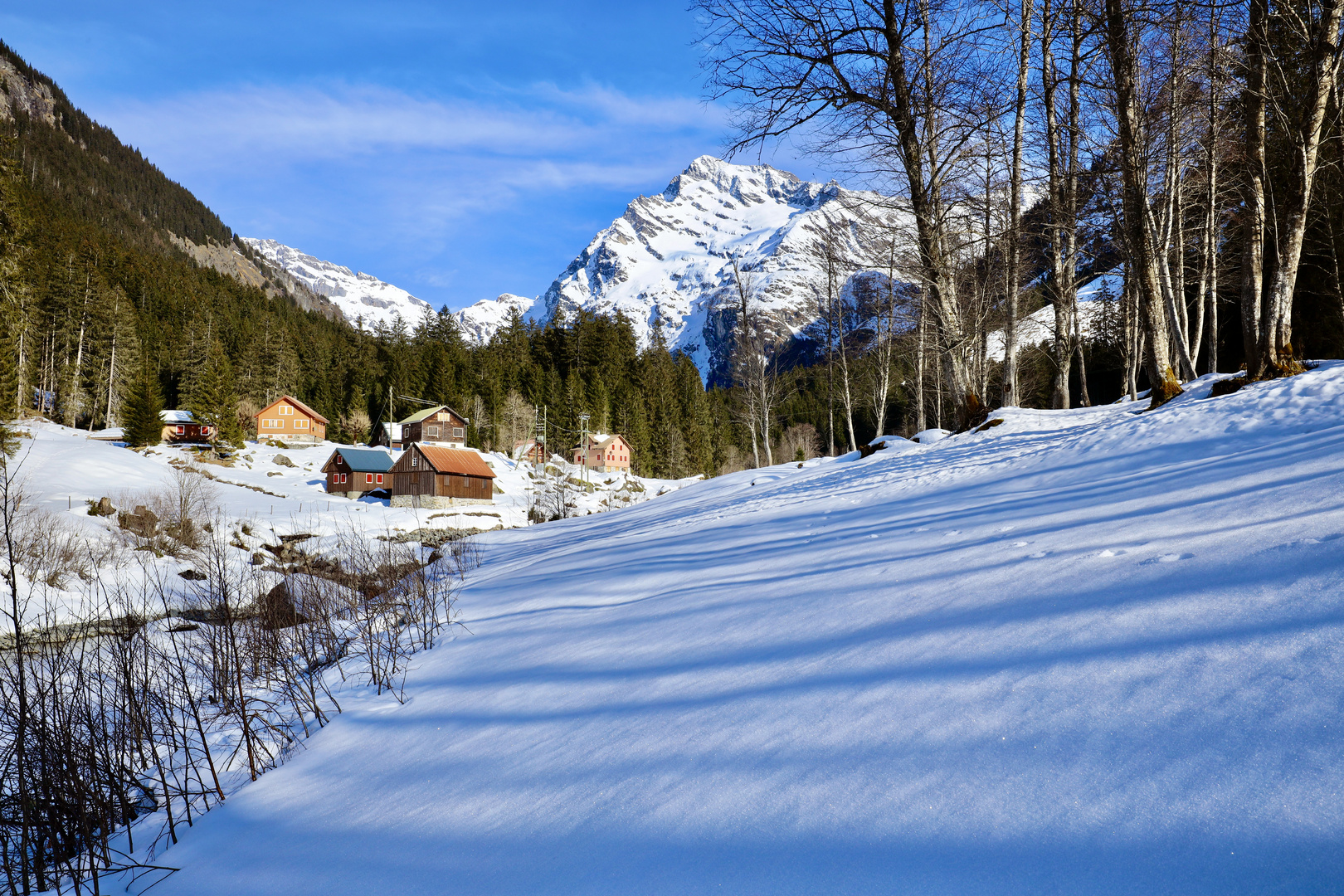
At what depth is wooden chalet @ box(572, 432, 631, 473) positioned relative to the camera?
60031 millimetres

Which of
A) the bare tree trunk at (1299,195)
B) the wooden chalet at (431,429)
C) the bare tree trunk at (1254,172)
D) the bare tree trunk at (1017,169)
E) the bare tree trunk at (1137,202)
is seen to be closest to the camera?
the bare tree trunk at (1299,195)

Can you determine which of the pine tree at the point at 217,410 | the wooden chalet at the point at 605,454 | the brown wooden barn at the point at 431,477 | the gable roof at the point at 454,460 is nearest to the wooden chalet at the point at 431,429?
the gable roof at the point at 454,460

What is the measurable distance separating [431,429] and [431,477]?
1587 centimetres

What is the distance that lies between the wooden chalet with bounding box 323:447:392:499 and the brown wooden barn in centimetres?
334

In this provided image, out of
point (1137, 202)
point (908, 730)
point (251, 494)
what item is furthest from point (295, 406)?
point (908, 730)

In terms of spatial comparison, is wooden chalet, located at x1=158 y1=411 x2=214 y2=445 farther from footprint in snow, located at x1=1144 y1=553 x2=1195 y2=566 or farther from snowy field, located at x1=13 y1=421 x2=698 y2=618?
footprint in snow, located at x1=1144 y1=553 x2=1195 y2=566

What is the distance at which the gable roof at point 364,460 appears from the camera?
43.5m

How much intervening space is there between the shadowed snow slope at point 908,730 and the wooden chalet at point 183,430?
53367 millimetres

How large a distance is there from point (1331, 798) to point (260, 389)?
75.9m

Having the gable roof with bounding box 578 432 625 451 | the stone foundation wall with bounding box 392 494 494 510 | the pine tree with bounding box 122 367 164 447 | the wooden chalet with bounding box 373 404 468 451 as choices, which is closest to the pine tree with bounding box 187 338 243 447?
the pine tree with bounding box 122 367 164 447

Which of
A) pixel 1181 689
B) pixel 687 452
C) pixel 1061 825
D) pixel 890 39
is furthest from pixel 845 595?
pixel 687 452

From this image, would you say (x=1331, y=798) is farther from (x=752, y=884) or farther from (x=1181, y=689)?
(x=752, y=884)

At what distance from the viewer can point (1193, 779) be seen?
1.70 m

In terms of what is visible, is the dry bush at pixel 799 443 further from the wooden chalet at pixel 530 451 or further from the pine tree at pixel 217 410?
the pine tree at pixel 217 410
